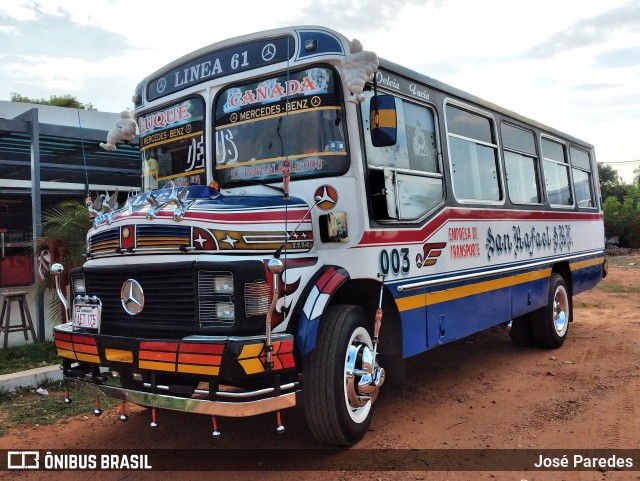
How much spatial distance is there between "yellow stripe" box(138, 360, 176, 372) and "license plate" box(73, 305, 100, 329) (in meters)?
0.62

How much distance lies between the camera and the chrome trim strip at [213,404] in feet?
10.5

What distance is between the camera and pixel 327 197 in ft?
13.1

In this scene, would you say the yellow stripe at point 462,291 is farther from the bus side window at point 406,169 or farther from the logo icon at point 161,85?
the logo icon at point 161,85

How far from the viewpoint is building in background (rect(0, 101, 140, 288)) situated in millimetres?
9061


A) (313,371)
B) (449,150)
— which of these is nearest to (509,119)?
(449,150)

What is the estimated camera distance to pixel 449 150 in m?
5.42

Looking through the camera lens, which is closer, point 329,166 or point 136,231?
point 136,231

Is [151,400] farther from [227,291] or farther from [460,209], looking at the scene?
[460,209]

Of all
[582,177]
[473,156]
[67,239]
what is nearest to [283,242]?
[473,156]

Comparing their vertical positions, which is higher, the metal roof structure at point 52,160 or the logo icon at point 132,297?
the metal roof structure at point 52,160

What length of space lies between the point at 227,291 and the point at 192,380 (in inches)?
23.7

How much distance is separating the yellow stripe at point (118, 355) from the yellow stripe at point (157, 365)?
0.43 ft

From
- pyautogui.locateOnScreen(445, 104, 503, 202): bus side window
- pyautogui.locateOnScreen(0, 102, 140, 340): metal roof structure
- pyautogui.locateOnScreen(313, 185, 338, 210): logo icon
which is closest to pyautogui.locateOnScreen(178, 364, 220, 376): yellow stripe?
pyautogui.locateOnScreen(313, 185, 338, 210): logo icon

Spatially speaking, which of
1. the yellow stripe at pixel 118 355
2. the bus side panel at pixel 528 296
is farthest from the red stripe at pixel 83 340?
the bus side panel at pixel 528 296
